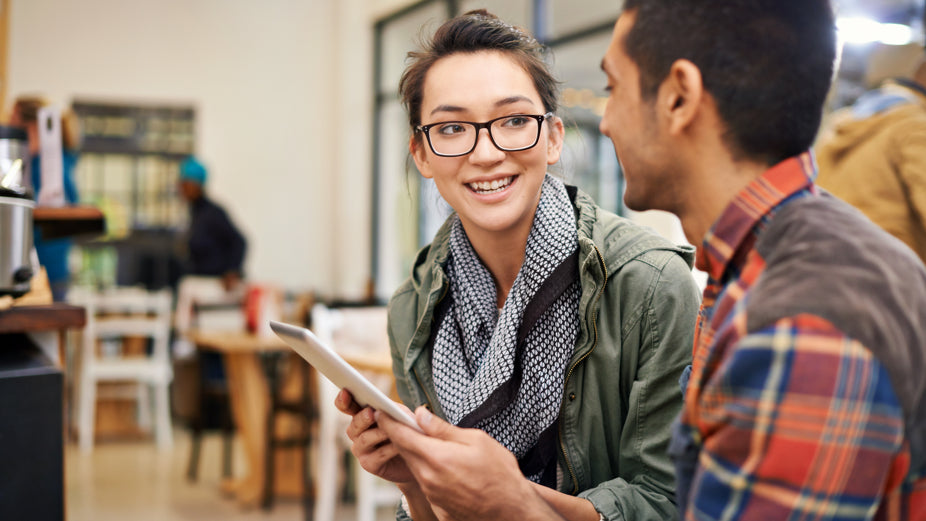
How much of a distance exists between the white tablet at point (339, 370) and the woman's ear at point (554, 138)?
0.62 meters

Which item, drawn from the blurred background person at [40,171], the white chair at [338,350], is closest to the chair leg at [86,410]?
the blurred background person at [40,171]

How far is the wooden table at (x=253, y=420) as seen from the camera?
4.05 metres

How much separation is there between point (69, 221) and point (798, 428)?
2.01 meters

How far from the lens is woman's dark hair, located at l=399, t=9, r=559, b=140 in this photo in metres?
1.41

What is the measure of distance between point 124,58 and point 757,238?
7.38m

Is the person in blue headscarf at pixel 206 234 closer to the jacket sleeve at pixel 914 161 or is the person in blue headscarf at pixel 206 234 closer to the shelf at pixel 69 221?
the shelf at pixel 69 221

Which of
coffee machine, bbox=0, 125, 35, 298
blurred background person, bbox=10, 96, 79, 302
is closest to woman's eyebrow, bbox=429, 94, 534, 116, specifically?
coffee machine, bbox=0, 125, 35, 298

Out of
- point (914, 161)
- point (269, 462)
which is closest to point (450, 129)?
point (914, 161)

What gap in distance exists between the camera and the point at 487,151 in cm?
134

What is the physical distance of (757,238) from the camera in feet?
2.52

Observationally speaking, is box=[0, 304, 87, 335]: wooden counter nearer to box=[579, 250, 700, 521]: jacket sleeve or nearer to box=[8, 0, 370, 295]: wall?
box=[579, 250, 700, 521]: jacket sleeve

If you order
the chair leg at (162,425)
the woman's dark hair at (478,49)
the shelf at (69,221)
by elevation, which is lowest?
the chair leg at (162,425)

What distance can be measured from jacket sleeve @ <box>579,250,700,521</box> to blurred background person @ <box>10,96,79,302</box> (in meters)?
1.79

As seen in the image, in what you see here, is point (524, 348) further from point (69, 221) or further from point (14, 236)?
point (69, 221)
